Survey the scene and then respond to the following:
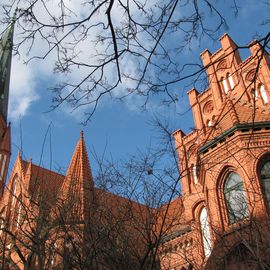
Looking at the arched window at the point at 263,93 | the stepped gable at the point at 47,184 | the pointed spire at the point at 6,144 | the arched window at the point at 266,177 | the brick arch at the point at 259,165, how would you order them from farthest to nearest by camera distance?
the pointed spire at the point at 6,144
the arched window at the point at 263,93
the arched window at the point at 266,177
the brick arch at the point at 259,165
the stepped gable at the point at 47,184

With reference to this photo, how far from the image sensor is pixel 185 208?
Answer: 15.1 meters

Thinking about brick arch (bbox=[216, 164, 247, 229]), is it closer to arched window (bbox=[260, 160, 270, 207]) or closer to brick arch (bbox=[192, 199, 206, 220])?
arched window (bbox=[260, 160, 270, 207])

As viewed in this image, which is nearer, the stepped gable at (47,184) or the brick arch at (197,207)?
the stepped gable at (47,184)

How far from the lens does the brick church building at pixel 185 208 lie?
592cm

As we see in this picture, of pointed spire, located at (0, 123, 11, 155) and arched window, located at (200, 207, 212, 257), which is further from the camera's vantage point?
pointed spire, located at (0, 123, 11, 155)

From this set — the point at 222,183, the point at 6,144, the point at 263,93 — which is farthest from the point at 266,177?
the point at 6,144

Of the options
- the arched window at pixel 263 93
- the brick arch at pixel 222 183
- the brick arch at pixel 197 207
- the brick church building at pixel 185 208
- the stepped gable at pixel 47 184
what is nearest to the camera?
the brick church building at pixel 185 208

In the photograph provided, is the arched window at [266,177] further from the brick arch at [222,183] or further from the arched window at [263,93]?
the arched window at [263,93]

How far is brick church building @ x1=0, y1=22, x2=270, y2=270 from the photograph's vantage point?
5.92 meters

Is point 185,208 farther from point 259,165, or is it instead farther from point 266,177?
point 266,177

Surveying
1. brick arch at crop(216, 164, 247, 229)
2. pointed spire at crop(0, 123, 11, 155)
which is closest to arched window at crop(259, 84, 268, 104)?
brick arch at crop(216, 164, 247, 229)

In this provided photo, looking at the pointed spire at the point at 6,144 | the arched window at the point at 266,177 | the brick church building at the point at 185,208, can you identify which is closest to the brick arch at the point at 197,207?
the brick church building at the point at 185,208

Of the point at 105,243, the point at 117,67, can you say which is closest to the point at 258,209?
the point at 105,243

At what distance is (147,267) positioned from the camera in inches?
213
